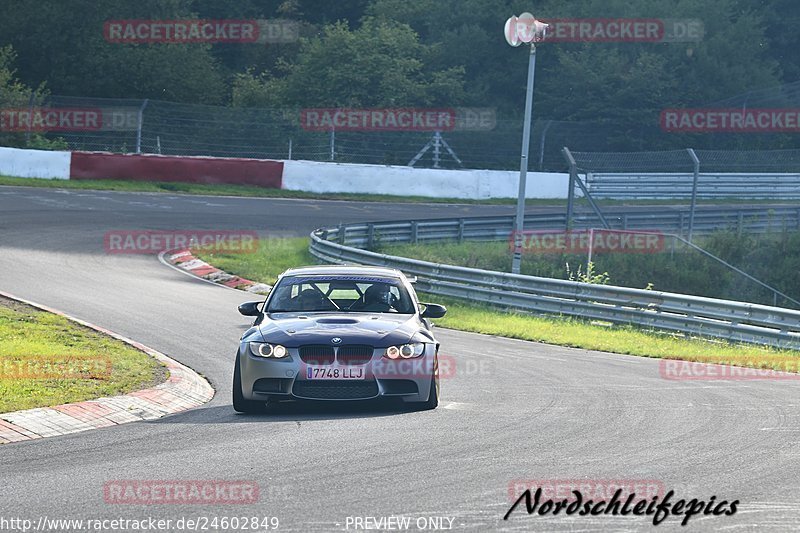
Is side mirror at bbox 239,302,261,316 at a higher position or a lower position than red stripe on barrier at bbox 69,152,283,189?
lower

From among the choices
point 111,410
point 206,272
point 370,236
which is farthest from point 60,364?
point 370,236

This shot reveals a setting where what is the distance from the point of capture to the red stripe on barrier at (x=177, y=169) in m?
36.2

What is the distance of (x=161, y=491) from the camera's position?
704cm

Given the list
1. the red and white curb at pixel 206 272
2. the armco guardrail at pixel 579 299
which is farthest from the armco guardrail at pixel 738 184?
the red and white curb at pixel 206 272

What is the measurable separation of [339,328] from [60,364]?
3472 millimetres

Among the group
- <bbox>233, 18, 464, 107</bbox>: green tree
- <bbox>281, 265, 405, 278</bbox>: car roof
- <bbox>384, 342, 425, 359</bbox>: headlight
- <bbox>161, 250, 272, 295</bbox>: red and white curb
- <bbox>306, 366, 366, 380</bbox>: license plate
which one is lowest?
<bbox>161, 250, 272, 295</bbox>: red and white curb

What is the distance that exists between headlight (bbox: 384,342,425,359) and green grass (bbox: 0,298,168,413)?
2.68 metres

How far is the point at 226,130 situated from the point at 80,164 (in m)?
5.55

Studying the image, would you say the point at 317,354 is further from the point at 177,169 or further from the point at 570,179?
the point at 177,169

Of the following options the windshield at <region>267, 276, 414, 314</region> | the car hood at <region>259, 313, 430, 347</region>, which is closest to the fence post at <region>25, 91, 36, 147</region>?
the windshield at <region>267, 276, 414, 314</region>

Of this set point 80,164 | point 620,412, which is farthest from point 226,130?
point 620,412

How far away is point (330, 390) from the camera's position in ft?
33.4

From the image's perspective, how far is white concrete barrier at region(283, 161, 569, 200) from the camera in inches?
1518

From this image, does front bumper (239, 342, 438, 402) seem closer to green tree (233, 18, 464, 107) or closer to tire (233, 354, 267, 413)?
tire (233, 354, 267, 413)
